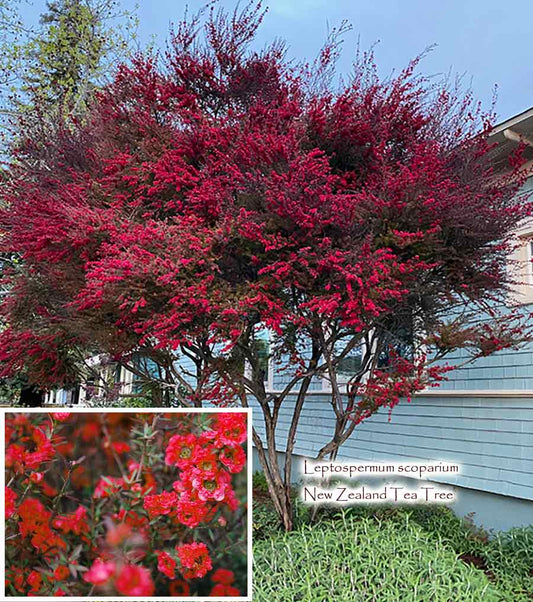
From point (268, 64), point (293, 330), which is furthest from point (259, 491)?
point (268, 64)

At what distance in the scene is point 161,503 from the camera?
153cm

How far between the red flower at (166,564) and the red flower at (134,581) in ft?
0.12

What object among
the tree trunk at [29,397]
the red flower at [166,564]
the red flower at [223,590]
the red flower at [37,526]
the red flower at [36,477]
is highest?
the red flower at [36,477]

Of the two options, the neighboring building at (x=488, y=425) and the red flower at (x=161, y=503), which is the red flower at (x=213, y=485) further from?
the neighboring building at (x=488, y=425)

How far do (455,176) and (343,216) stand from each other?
1194mm

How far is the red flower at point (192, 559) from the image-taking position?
152 cm

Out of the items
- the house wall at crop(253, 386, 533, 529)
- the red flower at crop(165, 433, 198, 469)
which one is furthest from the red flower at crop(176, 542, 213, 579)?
the house wall at crop(253, 386, 533, 529)

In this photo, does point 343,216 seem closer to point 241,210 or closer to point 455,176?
point 241,210

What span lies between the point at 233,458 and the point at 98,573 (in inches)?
18.6

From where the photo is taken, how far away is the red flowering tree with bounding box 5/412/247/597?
1.46 meters

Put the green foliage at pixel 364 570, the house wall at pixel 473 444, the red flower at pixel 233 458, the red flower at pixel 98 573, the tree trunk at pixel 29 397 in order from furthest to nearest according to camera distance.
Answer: the tree trunk at pixel 29 397
the house wall at pixel 473 444
the green foliage at pixel 364 570
the red flower at pixel 233 458
the red flower at pixel 98 573

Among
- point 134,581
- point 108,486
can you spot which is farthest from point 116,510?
point 134,581

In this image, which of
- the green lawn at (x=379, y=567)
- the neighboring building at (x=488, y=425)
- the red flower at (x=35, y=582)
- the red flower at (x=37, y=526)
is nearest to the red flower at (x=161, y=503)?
the red flower at (x=37, y=526)

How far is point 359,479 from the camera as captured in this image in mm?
6293
